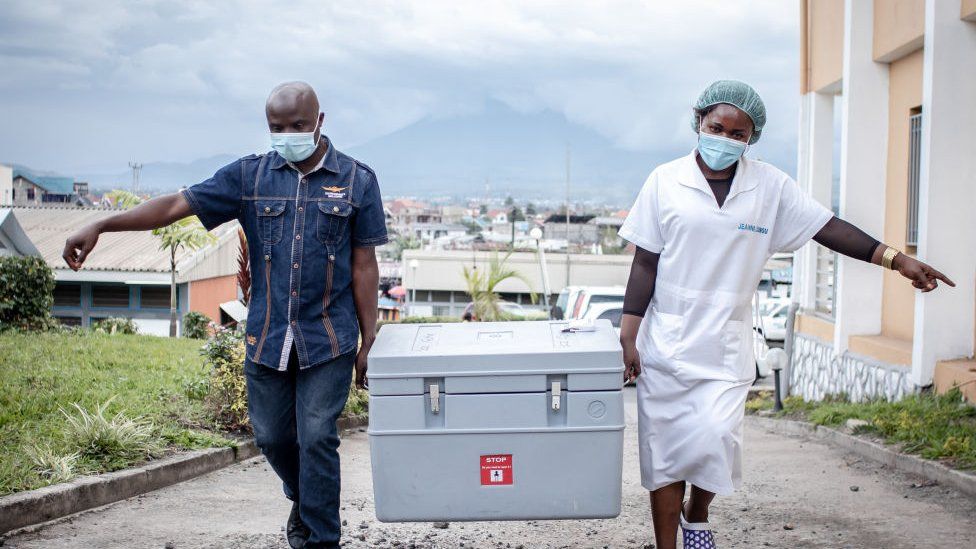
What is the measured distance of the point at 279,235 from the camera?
4238 mm

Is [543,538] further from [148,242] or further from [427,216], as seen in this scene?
[427,216]

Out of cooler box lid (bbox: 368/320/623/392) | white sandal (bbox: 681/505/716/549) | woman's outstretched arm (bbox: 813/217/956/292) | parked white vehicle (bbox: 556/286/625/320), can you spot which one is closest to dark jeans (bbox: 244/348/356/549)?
cooler box lid (bbox: 368/320/623/392)

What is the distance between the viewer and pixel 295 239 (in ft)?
13.8

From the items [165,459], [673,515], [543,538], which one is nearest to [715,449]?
[673,515]

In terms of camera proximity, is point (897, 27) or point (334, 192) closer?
point (334, 192)

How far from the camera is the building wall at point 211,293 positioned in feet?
128

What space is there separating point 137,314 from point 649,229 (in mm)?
34632

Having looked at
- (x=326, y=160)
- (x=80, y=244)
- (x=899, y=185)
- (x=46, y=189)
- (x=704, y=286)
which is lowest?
(x=704, y=286)

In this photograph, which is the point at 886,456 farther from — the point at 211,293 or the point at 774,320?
the point at 211,293

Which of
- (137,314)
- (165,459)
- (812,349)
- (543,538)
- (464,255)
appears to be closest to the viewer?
(543,538)

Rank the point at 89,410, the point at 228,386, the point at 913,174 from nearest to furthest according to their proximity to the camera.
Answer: the point at 89,410
the point at 228,386
the point at 913,174

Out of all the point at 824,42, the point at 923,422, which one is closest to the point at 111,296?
the point at 824,42

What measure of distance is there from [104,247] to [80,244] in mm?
37166

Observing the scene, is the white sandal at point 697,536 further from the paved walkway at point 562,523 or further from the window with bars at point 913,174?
the window with bars at point 913,174
